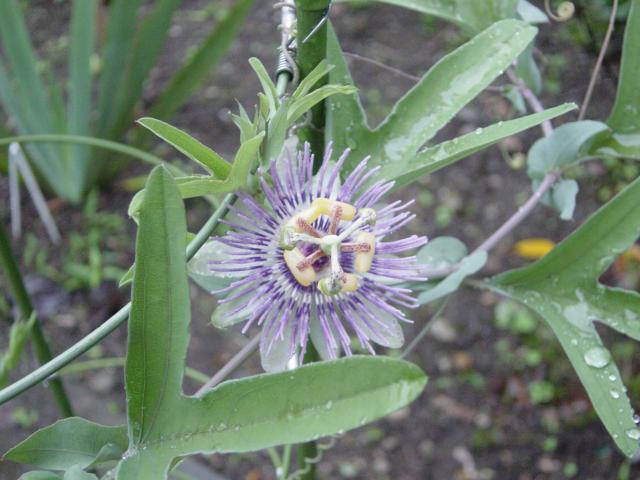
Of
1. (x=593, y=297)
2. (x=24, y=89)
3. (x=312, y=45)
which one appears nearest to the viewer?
(x=312, y=45)

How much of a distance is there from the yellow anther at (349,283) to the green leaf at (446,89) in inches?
5.3

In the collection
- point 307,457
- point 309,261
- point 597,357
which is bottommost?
point 307,457

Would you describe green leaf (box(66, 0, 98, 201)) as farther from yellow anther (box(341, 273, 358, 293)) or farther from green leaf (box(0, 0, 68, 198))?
yellow anther (box(341, 273, 358, 293))

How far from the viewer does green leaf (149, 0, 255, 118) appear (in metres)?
1.68

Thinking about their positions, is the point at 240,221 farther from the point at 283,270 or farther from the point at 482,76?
the point at 482,76

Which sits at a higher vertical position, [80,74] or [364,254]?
[364,254]

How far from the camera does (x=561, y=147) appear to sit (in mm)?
783

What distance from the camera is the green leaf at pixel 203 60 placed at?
5.51ft

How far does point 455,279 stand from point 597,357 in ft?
0.46

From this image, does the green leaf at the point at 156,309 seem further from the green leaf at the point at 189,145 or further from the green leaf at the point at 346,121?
the green leaf at the point at 346,121

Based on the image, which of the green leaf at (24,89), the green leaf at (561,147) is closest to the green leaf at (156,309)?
the green leaf at (561,147)

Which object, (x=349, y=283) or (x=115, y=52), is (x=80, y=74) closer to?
(x=115, y=52)

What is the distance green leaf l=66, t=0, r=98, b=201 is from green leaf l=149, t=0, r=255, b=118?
6.6 inches

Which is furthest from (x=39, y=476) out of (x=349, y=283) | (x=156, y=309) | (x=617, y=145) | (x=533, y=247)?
(x=533, y=247)
